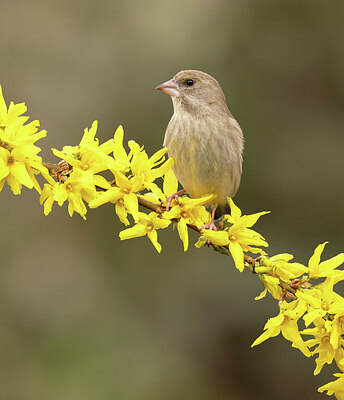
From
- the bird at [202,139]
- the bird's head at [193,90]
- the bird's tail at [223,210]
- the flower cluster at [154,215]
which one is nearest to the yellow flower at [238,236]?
the flower cluster at [154,215]

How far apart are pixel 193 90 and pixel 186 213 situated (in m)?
0.95

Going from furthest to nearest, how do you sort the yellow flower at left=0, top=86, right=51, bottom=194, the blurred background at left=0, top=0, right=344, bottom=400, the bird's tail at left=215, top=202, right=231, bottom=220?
1. the blurred background at left=0, top=0, right=344, bottom=400
2. the bird's tail at left=215, top=202, right=231, bottom=220
3. the yellow flower at left=0, top=86, right=51, bottom=194

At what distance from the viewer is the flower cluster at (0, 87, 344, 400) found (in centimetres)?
180

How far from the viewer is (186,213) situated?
211 cm

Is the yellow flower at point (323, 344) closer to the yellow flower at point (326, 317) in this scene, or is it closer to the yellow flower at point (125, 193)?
the yellow flower at point (326, 317)

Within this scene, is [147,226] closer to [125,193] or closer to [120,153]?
[125,193]

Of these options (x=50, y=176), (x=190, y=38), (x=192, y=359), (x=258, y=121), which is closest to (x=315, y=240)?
(x=258, y=121)

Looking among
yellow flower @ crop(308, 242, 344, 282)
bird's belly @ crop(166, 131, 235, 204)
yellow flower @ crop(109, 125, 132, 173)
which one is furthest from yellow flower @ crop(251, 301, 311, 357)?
bird's belly @ crop(166, 131, 235, 204)

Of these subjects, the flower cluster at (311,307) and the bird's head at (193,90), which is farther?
the bird's head at (193,90)

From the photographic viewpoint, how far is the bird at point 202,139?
277cm

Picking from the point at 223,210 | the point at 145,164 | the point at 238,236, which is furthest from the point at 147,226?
the point at 223,210

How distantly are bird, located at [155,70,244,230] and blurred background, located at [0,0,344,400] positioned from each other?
2400 millimetres

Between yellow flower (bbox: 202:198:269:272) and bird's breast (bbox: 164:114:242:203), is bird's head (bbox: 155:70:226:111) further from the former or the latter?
yellow flower (bbox: 202:198:269:272)

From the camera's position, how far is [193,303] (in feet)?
18.5
